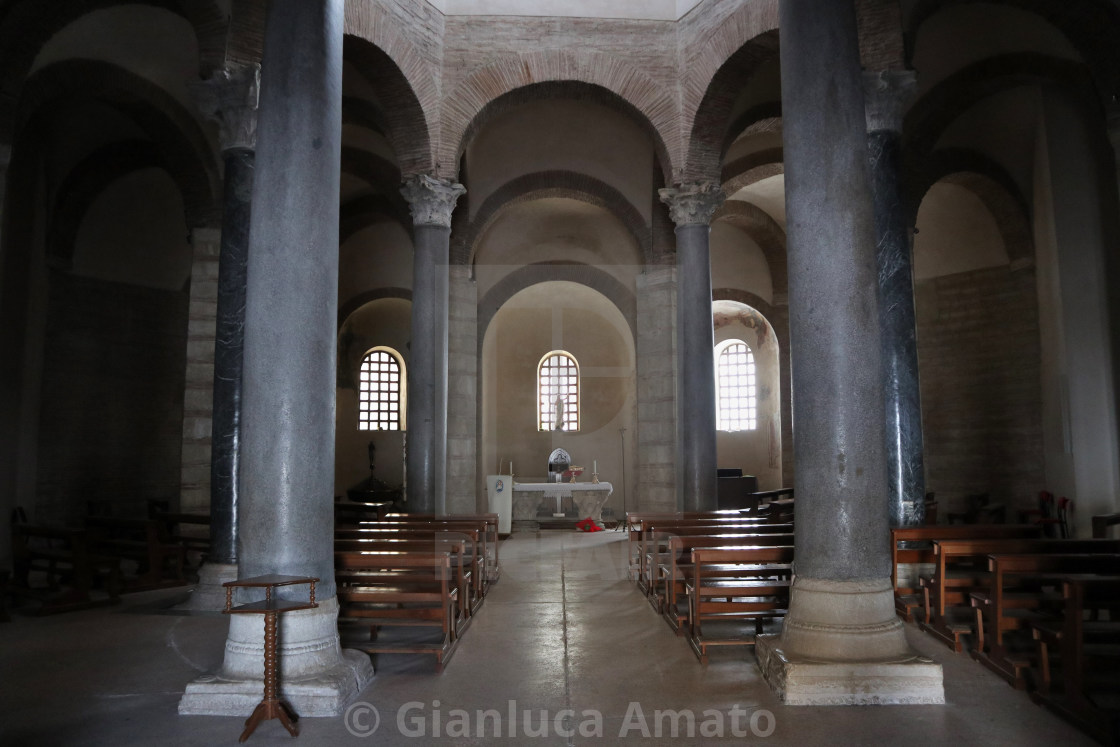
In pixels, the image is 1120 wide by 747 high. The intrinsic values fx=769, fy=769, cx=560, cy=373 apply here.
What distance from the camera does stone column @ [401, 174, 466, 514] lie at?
1101 centimetres

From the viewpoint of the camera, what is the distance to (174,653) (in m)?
5.84

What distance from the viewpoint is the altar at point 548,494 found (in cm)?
1574

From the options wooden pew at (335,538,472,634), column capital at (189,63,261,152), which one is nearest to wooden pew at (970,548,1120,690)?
wooden pew at (335,538,472,634)

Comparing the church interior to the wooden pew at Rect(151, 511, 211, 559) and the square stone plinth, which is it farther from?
the wooden pew at Rect(151, 511, 211, 559)

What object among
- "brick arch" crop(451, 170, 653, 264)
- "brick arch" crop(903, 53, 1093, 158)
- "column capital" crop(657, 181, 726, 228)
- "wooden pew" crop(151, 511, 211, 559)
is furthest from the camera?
"brick arch" crop(451, 170, 653, 264)

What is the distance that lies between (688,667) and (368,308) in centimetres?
1847

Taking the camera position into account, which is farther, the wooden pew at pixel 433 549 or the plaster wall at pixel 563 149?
the plaster wall at pixel 563 149

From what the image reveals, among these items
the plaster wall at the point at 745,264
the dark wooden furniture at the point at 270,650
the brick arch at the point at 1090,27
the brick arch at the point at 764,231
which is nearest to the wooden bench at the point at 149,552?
the dark wooden furniture at the point at 270,650

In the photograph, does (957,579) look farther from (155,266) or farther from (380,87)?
(155,266)

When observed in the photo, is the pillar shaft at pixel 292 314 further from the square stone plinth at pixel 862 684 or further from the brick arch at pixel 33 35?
the brick arch at pixel 33 35

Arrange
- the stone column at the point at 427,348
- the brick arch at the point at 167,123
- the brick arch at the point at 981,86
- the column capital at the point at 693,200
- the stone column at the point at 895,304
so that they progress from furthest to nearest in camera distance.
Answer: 1. the column capital at the point at 693,200
2. the stone column at the point at 427,348
3. the brick arch at the point at 981,86
4. the brick arch at the point at 167,123
5. the stone column at the point at 895,304

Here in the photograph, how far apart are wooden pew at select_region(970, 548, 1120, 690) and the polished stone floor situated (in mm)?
134

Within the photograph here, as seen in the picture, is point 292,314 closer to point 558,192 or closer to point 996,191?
point 558,192

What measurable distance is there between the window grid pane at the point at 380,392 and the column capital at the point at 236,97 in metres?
14.7
